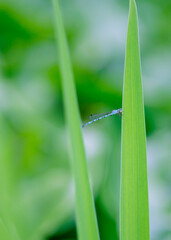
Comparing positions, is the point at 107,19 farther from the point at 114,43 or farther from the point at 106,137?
the point at 106,137

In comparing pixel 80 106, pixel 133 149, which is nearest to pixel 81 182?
pixel 133 149

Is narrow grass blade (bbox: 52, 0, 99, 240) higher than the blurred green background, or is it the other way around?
→ the blurred green background

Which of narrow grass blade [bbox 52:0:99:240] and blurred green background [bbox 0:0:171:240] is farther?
blurred green background [bbox 0:0:171:240]

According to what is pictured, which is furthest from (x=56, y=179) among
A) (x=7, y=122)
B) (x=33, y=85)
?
(x=33, y=85)

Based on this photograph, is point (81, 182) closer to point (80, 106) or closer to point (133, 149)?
point (133, 149)

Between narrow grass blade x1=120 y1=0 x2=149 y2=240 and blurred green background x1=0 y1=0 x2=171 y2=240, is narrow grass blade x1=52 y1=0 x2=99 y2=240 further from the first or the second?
blurred green background x1=0 y1=0 x2=171 y2=240

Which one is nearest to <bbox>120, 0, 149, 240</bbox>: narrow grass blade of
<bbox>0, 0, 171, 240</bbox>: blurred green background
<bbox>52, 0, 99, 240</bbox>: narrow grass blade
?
<bbox>52, 0, 99, 240</bbox>: narrow grass blade
